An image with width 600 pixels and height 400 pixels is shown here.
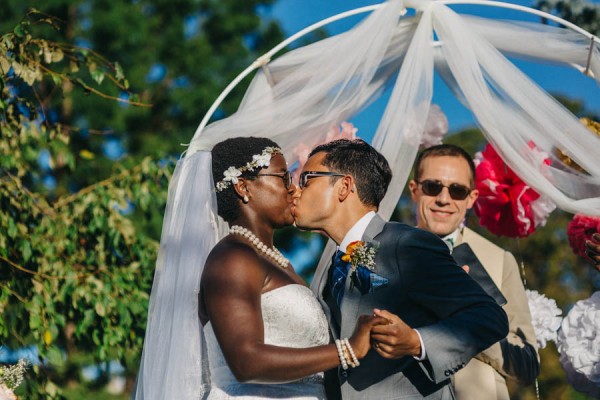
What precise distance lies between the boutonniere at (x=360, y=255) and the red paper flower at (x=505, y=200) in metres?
1.98

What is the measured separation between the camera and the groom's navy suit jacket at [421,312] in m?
3.22

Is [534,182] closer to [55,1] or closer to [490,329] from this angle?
[490,329]

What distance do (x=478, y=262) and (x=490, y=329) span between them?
1.25 metres

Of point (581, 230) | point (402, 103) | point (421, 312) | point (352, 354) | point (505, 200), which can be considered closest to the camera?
point (352, 354)

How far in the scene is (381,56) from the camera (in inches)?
193

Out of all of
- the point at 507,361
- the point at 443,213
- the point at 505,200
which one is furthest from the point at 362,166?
the point at 505,200

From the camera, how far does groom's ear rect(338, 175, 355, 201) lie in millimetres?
3699

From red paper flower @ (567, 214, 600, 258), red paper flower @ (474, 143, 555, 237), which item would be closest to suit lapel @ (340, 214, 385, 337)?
red paper flower @ (567, 214, 600, 258)

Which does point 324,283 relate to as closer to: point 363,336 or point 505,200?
point 363,336

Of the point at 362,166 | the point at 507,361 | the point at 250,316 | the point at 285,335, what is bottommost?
the point at 507,361

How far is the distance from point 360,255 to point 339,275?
0.68ft

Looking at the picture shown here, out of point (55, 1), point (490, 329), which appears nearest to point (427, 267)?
point (490, 329)

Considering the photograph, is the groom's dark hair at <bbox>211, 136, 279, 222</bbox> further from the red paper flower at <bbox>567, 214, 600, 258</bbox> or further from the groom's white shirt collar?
the red paper flower at <bbox>567, 214, 600, 258</bbox>

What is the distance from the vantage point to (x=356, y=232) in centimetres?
365
